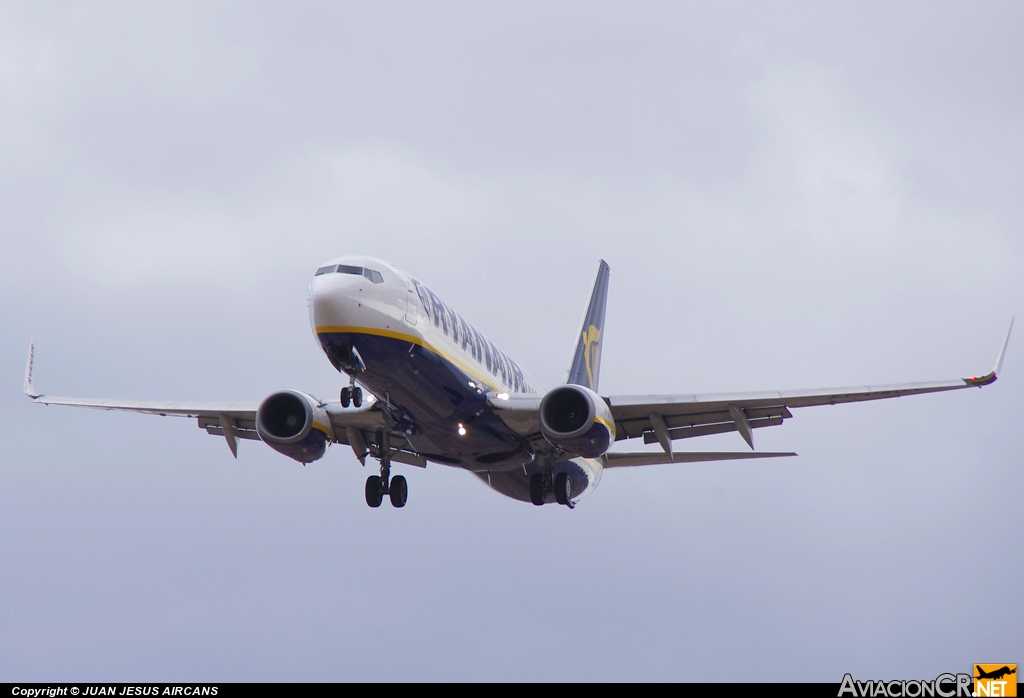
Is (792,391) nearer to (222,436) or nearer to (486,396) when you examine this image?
(486,396)

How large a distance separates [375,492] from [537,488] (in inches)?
168

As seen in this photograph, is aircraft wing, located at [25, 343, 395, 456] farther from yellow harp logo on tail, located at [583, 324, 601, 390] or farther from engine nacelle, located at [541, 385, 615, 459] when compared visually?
yellow harp logo on tail, located at [583, 324, 601, 390]

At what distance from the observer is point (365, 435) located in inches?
1228

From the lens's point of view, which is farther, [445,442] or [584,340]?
[584,340]

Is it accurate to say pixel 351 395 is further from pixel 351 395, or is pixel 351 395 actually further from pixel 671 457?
pixel 671 457

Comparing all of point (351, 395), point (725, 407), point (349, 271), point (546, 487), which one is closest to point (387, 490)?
point (546, 487)

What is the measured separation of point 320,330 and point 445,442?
5.46 meters

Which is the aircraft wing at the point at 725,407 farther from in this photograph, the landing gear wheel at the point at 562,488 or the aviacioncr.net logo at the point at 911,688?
the aviacioncr.net logo at the point at 911,688

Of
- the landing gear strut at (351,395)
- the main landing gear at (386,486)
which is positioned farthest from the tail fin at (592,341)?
the landing gear strut at (351,395)

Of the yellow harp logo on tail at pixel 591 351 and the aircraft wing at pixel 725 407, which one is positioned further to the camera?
the yellow harp logo on tail at pixel 591 351

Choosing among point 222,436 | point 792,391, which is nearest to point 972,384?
point 792,391

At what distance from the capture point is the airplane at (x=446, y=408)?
2434cm

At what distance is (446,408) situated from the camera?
26453 mm

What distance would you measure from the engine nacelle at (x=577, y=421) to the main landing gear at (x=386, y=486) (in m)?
5.35
